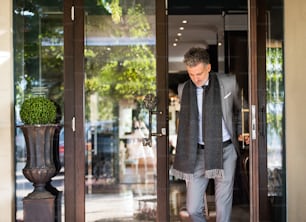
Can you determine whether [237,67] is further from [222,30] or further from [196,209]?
[196,209]

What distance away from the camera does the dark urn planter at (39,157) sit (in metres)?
3.64

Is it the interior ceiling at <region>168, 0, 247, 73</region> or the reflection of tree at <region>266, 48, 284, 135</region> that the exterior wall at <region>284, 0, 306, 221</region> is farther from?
the interior ceiling at <region>168, 0, 247, 73</region>

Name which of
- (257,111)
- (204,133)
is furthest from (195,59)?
(257,111)

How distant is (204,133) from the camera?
137 inches

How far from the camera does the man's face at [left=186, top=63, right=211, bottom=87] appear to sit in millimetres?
3441

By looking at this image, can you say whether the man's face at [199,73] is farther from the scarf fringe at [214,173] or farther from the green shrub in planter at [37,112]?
the green shrub in planter at [37,112]

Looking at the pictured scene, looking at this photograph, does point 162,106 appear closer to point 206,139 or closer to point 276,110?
point 206,139

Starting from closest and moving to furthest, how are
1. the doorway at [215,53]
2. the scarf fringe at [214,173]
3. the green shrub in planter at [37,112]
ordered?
the scarf fringe at [214,173] → the green shrub in planter at [37,112] → the doorway at [215,53]

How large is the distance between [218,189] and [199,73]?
2.93 feet

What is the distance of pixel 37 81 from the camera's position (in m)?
4.30

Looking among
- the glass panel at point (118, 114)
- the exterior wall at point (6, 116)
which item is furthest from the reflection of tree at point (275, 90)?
the exterior wall at point (6, 116)

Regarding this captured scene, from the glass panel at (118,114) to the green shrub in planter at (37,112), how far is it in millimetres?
1571

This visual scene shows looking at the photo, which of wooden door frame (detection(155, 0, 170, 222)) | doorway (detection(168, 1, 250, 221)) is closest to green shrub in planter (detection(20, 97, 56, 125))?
wooden door frame (detection(155, 0, 170, 222))

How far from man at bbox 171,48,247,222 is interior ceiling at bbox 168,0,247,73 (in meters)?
0.51
